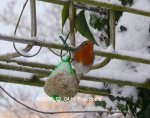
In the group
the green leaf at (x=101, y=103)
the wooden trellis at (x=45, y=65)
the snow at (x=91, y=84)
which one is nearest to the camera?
the wooden trellis at (x=45, y=65)

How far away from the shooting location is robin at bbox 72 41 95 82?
79.4 inches

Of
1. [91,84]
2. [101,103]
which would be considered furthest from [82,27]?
[101,103]

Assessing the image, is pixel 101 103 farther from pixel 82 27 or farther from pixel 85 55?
pixel 85 55

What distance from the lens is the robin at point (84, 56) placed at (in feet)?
6.62

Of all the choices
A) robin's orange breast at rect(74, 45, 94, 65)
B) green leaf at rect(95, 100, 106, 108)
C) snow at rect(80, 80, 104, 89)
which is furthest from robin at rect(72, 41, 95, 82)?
green leaf at rect(95, 100, 106, 108)

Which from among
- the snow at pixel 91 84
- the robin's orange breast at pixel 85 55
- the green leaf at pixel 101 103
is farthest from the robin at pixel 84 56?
the green leaf at pixel 101 103

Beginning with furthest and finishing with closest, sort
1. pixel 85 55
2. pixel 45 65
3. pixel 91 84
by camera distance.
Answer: pixel 91 84 → pixel 45 65 → pixel 85 55

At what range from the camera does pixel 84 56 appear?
203 centimetres

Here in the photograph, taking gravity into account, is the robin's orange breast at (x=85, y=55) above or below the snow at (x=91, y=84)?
above

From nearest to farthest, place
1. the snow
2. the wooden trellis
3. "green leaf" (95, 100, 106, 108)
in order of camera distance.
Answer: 1. the wooden trellis
2. the snow
3. "green leaf" (95, 100, 106, 108)

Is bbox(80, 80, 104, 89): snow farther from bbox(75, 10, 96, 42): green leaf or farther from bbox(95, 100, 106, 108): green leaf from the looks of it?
bbox(95, 100, 106, 108): green leaf

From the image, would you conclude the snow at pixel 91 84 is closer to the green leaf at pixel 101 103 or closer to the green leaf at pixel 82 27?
the green leaf at pixel 82 27

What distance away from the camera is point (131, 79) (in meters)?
2.48

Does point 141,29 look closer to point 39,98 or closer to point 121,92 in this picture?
point 121,92
